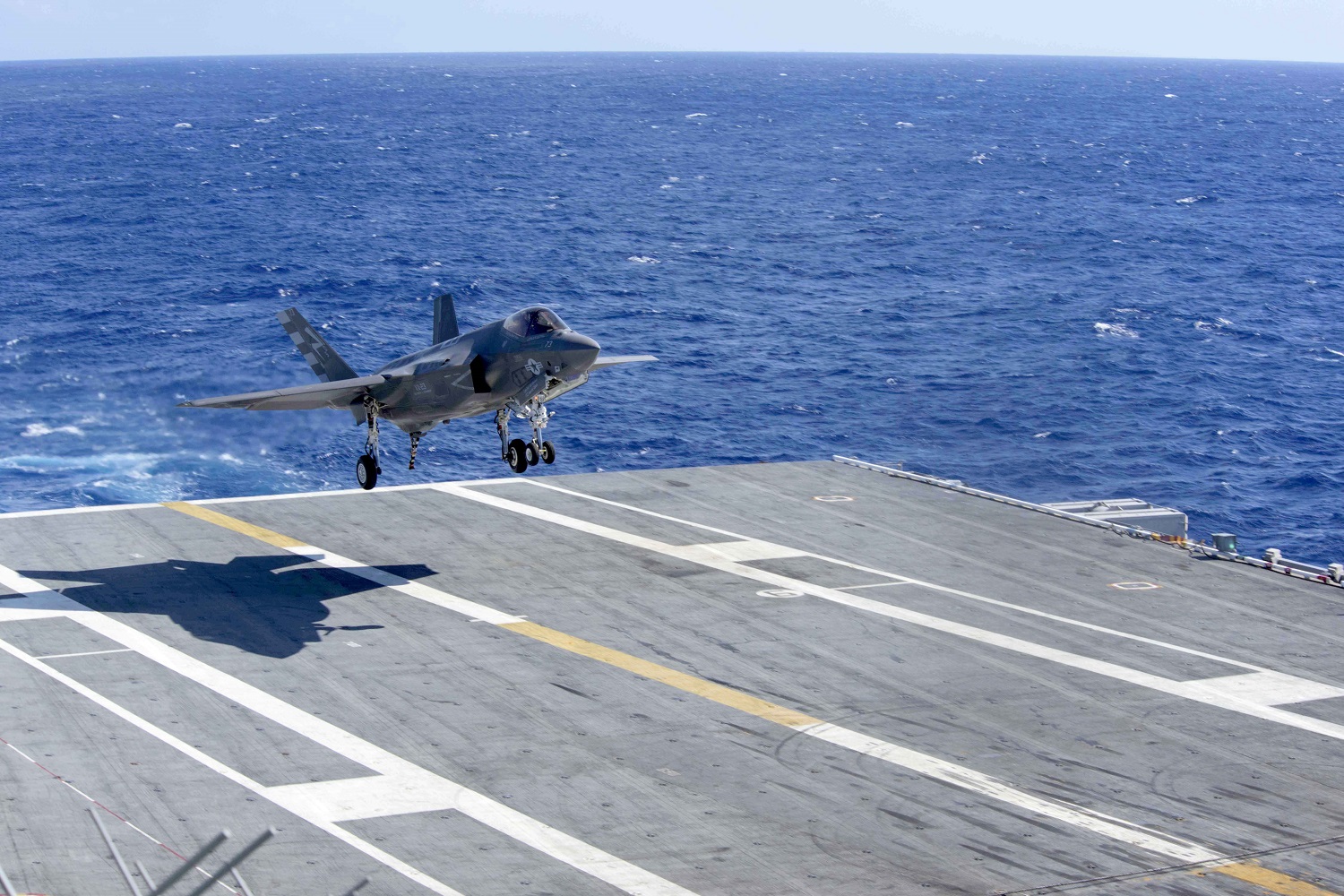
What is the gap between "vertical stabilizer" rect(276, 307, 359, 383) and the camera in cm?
4444

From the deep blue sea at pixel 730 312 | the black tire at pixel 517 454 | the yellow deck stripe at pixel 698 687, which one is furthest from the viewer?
the deep blue sea at pixel 730 312

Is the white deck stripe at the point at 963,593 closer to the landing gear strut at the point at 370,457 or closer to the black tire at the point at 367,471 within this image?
the landing gear strut at the point at 370,457

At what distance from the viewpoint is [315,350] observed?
44750mm

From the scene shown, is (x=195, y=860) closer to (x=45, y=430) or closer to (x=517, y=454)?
(x=517, y=454)

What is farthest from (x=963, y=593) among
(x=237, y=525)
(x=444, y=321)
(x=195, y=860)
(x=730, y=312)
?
(x=730, y=312)

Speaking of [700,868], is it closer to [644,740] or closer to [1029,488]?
[644,740]

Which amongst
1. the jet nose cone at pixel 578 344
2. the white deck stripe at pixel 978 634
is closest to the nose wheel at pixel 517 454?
the jet nose cone at pixel 578 344

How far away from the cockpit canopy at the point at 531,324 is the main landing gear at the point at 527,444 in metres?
1.99

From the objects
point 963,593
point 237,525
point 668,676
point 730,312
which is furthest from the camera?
point 730,312

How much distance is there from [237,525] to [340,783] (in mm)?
21756

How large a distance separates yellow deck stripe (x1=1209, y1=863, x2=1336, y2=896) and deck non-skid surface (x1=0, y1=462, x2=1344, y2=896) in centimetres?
7

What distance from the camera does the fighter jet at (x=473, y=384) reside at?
38125mm

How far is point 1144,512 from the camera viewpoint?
5509 cm

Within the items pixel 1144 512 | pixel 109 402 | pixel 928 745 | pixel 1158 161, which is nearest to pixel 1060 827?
pixel 928 745
